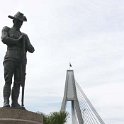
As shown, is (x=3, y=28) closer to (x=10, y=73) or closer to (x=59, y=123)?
(x=10, y=73)

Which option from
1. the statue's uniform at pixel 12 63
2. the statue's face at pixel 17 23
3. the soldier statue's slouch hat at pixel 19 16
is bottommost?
the statue's uniform at pixel 12 63

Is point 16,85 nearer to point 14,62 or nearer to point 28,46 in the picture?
point 14,62

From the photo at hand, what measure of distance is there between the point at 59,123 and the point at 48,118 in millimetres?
820

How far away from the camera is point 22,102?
32.9 feet

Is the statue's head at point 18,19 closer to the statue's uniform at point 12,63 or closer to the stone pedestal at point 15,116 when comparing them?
the statue's uniform at point 12,63

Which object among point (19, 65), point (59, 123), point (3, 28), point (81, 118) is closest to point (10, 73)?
point (19, 65)

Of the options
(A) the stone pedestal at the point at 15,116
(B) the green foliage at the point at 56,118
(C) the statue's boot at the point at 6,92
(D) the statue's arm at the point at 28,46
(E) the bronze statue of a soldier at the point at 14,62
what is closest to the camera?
(A) the stone pedestal at the point at 15,116

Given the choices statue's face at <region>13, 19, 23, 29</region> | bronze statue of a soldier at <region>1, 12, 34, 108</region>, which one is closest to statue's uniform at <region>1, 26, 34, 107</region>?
bronze statue of a soldier at <region>1, 12, 34, 108</region>

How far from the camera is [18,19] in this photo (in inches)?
419

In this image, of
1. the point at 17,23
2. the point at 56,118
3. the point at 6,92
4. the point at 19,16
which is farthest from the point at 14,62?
the point at 56,118

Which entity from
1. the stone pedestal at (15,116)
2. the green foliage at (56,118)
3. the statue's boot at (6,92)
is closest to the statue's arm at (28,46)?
the statue's boot at (6,92)

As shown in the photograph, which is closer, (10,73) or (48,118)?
(10,73)

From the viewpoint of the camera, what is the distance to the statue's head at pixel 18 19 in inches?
419

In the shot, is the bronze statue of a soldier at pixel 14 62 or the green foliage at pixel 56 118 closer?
the bronze statue of a soldier at pixel 14 62
